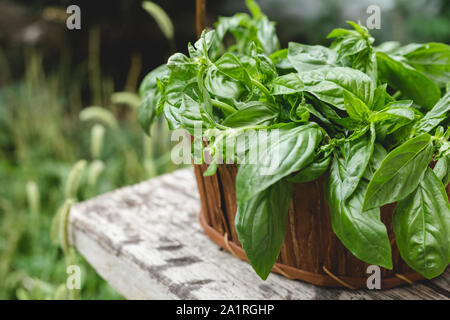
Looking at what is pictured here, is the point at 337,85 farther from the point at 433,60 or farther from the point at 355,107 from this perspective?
the point at 433,60

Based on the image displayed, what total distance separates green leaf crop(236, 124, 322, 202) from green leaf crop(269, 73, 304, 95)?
5 centimetres

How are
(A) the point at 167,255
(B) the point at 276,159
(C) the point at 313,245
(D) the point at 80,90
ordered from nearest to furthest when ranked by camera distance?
1. (B) the point at 276,159
2. (C) the point at 313,245
3. (A) the point at 167,255
4. (D) the point at 80,90

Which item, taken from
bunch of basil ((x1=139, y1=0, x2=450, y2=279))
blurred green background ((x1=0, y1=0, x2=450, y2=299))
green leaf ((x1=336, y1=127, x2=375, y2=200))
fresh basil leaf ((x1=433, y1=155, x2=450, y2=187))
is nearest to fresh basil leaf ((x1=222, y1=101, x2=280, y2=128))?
bunch of basil ((x1=139, y1=0, x2=450, y2=279))

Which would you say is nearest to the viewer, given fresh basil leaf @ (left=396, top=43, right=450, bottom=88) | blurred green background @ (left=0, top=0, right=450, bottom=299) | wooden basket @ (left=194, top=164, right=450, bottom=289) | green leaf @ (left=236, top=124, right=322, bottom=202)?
green leaf @ (left=236, top=124, right=322, bottom=202)

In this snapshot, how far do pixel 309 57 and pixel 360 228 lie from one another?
28 centimetres

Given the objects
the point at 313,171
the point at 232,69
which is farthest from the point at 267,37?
the point at 313,171

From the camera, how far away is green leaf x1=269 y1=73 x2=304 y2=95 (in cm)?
56

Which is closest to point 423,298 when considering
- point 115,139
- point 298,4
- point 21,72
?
point 115,139

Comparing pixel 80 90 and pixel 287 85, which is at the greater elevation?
pixel 287 85

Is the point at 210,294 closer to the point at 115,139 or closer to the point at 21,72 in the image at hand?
the point at 115,139

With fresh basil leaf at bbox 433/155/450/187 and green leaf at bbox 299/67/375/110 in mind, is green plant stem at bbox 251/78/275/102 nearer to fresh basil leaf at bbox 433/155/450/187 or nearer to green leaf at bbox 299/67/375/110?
green leaf at bbox 299/67/375/110

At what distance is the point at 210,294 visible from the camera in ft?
2.28

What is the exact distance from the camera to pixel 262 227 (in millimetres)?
547
